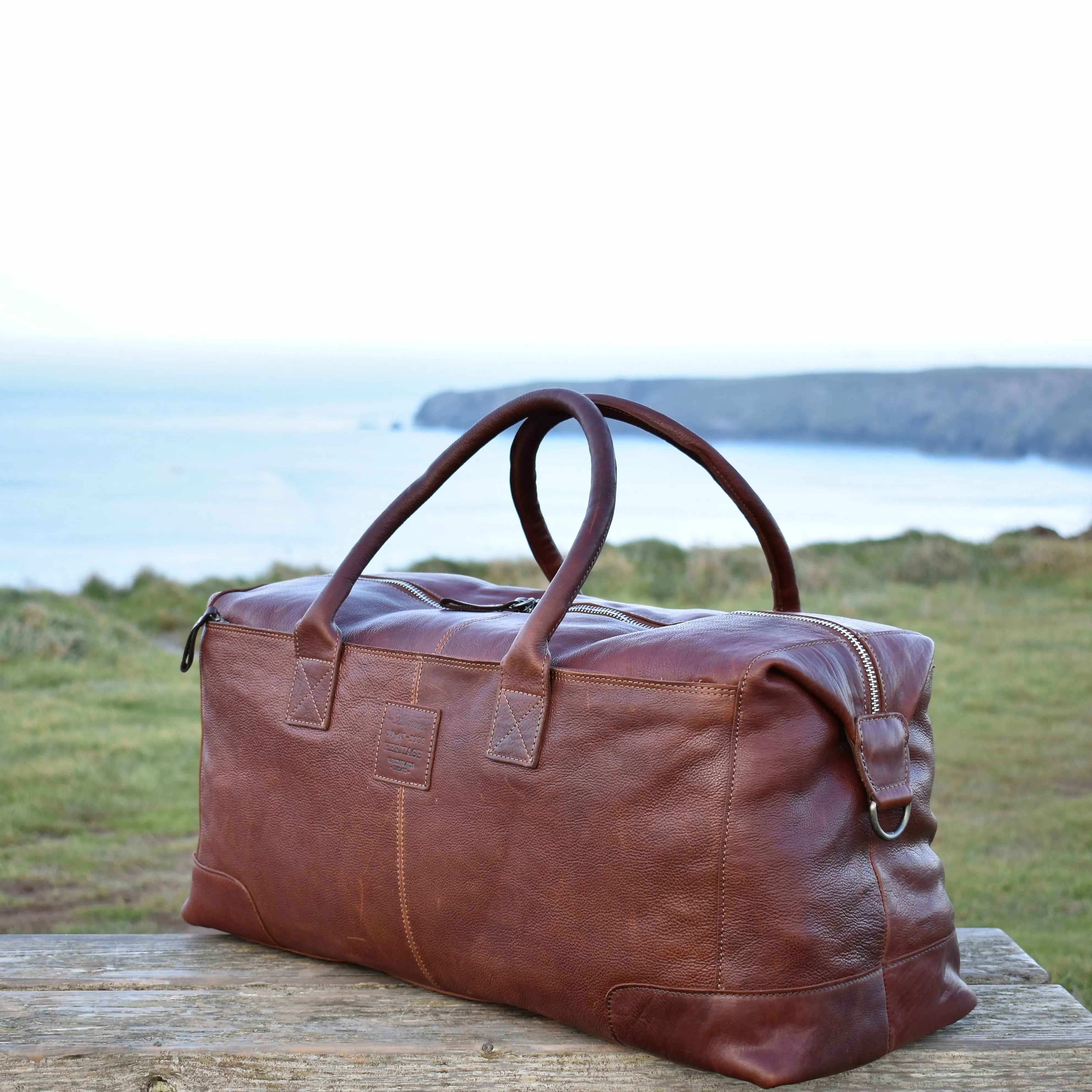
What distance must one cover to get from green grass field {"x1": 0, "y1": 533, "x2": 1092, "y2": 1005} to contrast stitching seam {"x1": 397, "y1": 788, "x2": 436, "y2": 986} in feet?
6.76

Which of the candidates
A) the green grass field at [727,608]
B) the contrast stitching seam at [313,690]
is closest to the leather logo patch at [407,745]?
the contrast stitching seam at [313,690]

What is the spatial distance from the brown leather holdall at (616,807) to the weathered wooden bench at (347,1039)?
43mm

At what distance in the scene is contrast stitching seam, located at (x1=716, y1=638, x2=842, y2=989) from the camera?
4.74ft

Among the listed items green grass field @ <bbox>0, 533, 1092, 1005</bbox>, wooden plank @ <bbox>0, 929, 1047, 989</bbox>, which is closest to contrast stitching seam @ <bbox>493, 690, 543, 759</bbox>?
wooden plank @ <bbox>0, 929, 1047, 989</bbox>


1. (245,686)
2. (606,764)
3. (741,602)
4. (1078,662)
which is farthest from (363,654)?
(741,602)

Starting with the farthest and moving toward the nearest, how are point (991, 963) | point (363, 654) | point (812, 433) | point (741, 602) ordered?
point (812, 433), point (741, 602), point (991, 963), point (363, 654)

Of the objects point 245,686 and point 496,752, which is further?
point 245,686

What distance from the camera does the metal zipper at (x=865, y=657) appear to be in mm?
1542

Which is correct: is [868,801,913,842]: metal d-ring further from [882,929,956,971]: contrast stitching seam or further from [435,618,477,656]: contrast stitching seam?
[435,618,477,656]: contrast stitching seam

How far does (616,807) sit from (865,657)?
39 cm

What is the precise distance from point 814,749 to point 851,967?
293 millimetres

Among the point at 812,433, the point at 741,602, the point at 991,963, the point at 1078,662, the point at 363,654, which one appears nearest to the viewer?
the point at 363,654

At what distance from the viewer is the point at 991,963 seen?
1.94m

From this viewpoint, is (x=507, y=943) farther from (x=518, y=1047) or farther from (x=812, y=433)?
(x=812, y=433)
